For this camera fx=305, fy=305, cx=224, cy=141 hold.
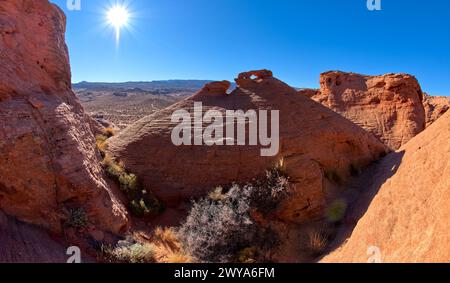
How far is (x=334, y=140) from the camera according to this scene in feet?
35.0

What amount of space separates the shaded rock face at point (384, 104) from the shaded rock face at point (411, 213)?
928cm

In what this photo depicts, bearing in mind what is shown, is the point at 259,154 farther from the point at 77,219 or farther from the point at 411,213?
the point at 77,219

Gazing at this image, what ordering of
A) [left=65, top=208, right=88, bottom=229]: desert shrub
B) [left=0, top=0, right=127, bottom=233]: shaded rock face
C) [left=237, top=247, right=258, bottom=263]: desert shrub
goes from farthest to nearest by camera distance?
[left=237, top=247, right=258, bottom=263]: desert shrub, [left=65, top=208, right=88, bottom=229]: desert shrub, [left=0, top=0, right=127, bottom=233]: shaded rock face

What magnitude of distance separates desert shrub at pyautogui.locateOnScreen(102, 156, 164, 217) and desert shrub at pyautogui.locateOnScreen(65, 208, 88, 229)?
2190 millimetres

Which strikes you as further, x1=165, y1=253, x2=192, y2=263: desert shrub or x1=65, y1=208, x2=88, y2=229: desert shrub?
x1=165, y1=253, x2=192, y2=263: desert shrub

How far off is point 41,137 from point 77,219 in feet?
6.83

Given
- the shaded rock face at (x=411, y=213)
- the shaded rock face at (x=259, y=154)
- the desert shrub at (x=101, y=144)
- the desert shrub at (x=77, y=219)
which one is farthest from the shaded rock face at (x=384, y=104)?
the desert shrub at (x=77, y=219)

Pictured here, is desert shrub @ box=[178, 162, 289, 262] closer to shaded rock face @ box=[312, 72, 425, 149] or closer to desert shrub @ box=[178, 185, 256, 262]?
desert shrub @ box=[178, 185, 256, 262]

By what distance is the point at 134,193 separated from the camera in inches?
367

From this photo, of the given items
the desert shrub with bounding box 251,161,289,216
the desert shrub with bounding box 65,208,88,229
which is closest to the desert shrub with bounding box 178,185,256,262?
the desert shrub with bounding box 251,161,289,216

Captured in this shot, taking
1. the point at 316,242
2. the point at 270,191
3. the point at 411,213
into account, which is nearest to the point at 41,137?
the point at 270,191

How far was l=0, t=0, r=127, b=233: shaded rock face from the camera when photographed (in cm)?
632

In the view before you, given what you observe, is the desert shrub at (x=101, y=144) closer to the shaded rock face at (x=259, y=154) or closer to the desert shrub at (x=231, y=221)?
the shaded rock face at (x=259, y=154)

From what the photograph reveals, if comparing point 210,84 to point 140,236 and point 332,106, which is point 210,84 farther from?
point 332,106
